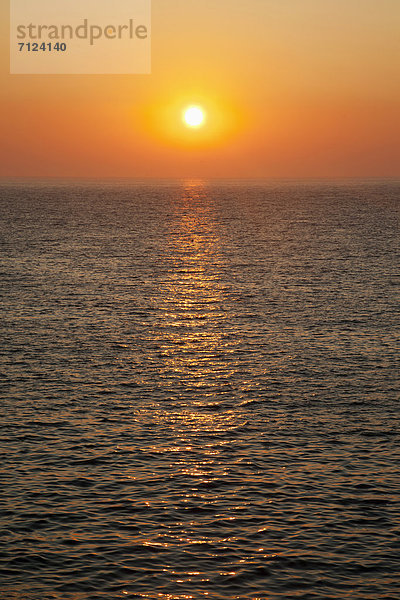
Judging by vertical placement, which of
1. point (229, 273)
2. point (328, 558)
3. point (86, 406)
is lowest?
point (328, 558)

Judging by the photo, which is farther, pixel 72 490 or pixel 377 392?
pixel 377 392

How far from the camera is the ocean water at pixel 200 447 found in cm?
3959

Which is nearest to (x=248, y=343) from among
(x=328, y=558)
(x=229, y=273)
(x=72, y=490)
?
(x=72, y=490)

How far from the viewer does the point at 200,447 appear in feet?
180

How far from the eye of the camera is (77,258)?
155 m

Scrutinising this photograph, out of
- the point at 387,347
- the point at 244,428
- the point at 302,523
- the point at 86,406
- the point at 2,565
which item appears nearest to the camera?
the point at 2,565

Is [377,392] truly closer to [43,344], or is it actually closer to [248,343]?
[248,343]

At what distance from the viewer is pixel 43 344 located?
82125mm

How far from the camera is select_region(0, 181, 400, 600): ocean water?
39.6 metres

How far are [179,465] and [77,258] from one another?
351 feet

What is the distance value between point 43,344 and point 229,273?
5960 cm

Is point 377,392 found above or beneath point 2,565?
above

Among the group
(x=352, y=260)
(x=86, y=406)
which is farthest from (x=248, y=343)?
(x=352, y=260)

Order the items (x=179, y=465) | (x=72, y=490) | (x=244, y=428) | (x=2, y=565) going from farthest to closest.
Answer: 1. (x=244, y=428)
2. (x=179, y=465)
3. (x=72, y=490)
4. (x=2, y=565)
